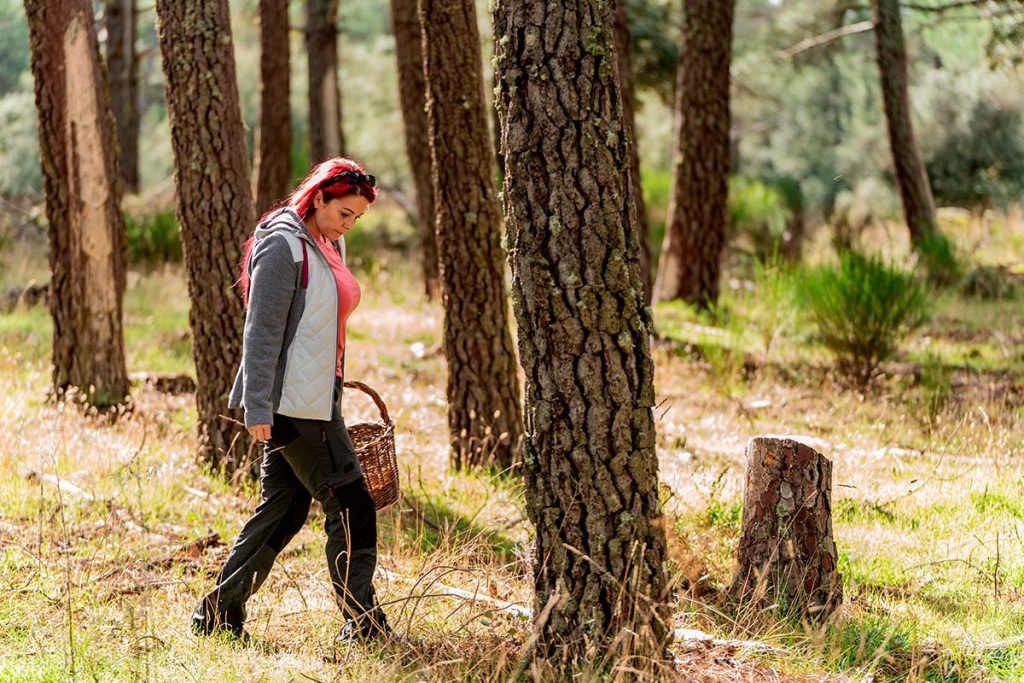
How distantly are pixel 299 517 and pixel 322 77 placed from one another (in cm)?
1278

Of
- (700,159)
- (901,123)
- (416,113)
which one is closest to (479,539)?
(700,159)

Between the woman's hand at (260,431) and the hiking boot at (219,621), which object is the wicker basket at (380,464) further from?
the hiking boot at (219,621)

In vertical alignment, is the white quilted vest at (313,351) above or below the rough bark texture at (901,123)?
below

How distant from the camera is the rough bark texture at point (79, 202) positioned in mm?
7004

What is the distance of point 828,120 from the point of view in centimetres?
3219

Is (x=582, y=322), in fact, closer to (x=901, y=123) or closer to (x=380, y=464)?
(x=380, y=464)

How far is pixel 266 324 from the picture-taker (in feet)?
11.9

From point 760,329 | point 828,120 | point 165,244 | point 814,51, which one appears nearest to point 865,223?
point 814,51

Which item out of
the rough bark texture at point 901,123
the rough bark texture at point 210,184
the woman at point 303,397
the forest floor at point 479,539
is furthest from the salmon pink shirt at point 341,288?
the rough bark texture at point 901,123

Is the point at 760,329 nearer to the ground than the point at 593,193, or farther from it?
nearer to the ground

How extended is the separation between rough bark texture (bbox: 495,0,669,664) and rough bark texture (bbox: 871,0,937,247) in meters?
11.6

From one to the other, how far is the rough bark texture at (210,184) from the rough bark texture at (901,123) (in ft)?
34.0

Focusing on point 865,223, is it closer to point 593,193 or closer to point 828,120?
point 828,120

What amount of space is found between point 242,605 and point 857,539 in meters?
2.89
